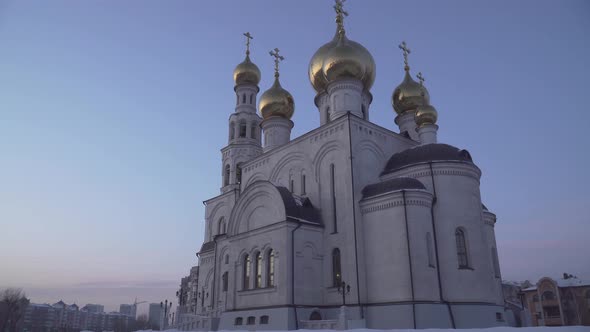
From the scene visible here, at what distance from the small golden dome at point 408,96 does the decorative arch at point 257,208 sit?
10.6 metres

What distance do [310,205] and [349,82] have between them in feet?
22.4

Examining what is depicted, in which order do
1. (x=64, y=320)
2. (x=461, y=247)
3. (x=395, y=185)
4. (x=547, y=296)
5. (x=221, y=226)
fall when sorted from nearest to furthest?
(x=395, y=185), (x=461, y=247), (x=221, y=226), (x=547, y=296), (x=64, y=320)

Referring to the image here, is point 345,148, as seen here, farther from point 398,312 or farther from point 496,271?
point 496,271

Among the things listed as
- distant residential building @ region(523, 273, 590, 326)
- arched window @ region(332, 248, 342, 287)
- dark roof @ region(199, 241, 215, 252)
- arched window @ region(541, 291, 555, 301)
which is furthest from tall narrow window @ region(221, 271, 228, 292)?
arched window @ region(541, 291, 555, 301)

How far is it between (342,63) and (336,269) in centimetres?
1032

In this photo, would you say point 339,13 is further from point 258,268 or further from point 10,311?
point 10,311

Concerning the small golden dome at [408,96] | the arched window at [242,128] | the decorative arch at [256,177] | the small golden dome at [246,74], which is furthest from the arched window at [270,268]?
the small golden dome at [246,74]

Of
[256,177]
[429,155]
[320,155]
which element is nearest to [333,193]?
[320,155]

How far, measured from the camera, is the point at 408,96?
2591cm

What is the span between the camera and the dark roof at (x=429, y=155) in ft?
61.8

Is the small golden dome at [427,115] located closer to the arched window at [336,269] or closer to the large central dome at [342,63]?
the large central dome at [342,63]

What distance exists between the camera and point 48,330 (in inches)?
3017

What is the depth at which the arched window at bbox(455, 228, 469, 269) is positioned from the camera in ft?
57.8

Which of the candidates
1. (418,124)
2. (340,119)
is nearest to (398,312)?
(340,119)
